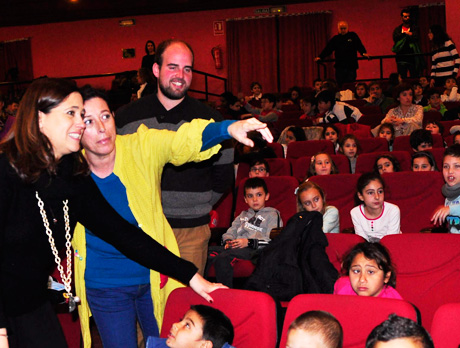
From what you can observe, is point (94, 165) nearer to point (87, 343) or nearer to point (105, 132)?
point (105, 132)

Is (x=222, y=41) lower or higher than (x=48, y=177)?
higher

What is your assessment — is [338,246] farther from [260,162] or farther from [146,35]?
[146,35]

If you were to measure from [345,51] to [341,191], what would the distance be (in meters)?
7.12

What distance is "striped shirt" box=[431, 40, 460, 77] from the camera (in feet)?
33.4

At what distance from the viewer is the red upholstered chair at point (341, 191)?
4441mm

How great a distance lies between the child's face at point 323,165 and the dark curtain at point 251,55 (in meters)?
10.0

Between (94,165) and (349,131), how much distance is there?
4.99 metres

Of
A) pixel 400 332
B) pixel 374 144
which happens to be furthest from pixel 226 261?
pixel 374 144

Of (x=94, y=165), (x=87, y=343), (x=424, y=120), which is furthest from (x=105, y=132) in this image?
(x=424, y=120)

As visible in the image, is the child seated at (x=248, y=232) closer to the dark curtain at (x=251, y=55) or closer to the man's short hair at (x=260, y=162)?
the man's short hair at (x=260, y=162)

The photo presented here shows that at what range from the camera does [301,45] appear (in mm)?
14625

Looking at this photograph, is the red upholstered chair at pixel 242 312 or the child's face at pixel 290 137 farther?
the child's face at pixel 290 137

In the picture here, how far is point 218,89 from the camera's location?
14836 millimetres

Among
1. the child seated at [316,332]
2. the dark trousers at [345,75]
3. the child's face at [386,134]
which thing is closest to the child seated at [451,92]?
the dark trousers at [345,75]
